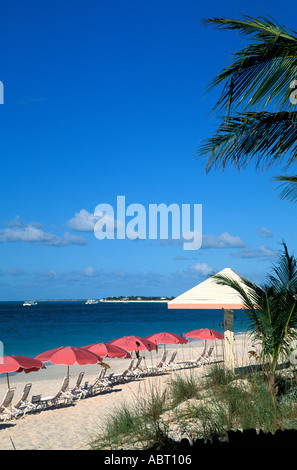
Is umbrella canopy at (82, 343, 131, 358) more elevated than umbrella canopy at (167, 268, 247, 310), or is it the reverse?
umbrella canopy at (167, 268, 247, 310)

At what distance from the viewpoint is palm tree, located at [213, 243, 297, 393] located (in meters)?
6.61

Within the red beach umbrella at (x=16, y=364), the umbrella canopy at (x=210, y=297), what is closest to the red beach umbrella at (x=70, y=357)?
the red beach umbrella at (x=16, y=364)

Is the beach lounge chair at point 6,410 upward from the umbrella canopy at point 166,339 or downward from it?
downward

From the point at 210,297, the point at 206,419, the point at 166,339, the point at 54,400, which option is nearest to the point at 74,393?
the point at 54,400

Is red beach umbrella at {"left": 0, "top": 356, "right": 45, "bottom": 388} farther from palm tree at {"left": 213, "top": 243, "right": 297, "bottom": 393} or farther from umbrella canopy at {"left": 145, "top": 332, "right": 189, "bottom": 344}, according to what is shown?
umbrella canopy at {"left": 145, "top": 332, "right": 189, "bottom": 344}

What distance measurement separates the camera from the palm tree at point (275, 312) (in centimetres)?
661

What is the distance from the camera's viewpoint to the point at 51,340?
147ft

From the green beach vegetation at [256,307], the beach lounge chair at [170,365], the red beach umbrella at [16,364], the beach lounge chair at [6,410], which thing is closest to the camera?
the green beach vegetation at [256,307]

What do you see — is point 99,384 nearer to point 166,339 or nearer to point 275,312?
point 166,339

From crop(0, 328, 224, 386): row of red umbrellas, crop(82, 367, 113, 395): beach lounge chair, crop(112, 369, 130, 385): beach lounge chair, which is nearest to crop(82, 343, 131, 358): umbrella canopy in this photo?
crop(0, 328, 224, 386): row of red umbrellas

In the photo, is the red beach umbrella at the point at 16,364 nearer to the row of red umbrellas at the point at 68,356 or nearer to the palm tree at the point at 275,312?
the row of red umbrellas at the point at 68,356

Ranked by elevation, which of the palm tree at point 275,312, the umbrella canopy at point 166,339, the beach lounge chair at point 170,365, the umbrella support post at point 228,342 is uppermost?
the palm tree at point 275,312
